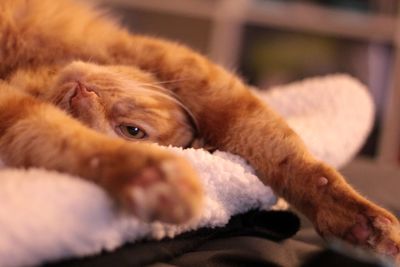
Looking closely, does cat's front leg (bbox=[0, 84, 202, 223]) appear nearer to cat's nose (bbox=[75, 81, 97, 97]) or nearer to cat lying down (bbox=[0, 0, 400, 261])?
cat lying down (bbox=[0, 0, 400, 261])

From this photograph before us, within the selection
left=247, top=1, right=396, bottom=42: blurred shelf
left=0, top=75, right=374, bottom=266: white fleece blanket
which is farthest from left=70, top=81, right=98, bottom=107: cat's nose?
left=247, top=1, right=396, bottom=42: blurred shelf

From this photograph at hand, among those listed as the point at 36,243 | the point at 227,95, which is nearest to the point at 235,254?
the point at 36,243

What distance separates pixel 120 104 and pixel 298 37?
2.26m

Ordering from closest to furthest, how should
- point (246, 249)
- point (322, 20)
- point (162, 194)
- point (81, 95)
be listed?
1. point (162, 194)
2. point (246, 249)
3. point (81, 95)
4. point (322, 20)

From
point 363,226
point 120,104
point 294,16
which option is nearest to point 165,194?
point 363,226

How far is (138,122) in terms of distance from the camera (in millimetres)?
1092

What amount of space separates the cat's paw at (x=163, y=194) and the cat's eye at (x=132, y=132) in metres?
0.41

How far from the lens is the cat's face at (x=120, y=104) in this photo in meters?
1.04

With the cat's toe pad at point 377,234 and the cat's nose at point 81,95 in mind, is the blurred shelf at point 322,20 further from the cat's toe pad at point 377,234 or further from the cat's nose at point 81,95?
A: the cat's toe pad at point 377,234

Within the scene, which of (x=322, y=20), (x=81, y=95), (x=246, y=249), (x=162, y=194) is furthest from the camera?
(x=322, y=20)

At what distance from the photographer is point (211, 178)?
2.89 feet

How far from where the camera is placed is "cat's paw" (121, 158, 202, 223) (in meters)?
0.63

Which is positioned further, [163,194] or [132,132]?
[132,132]

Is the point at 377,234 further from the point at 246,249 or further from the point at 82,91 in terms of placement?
the point at 82,91
